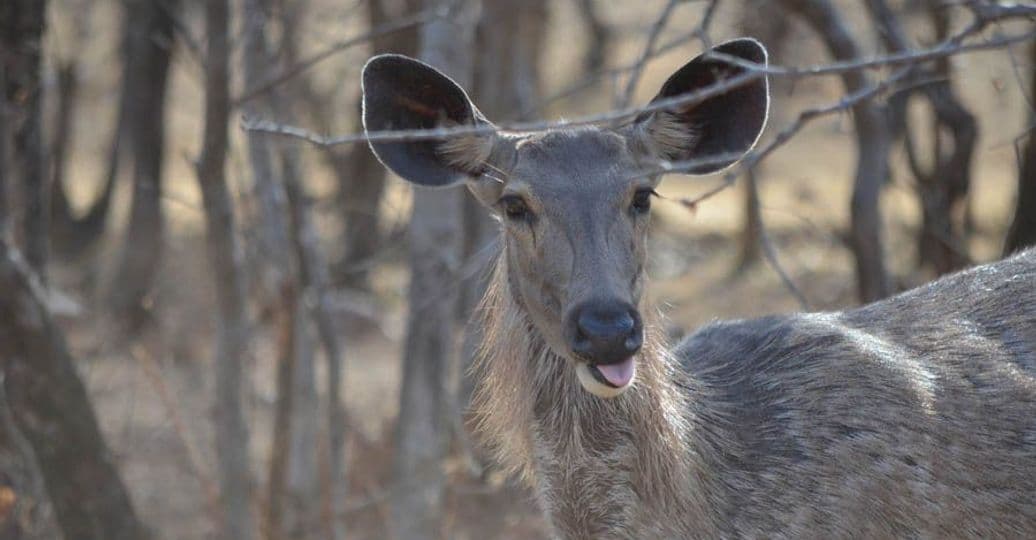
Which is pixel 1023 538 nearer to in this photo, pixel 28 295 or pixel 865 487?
pixel 865 487

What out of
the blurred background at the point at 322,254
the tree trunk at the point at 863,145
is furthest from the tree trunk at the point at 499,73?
the tree trunk at the point at 863,145

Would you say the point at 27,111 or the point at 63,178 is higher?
the point at 27,111

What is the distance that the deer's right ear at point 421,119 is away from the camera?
16.4ft

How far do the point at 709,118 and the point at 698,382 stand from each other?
965 mm

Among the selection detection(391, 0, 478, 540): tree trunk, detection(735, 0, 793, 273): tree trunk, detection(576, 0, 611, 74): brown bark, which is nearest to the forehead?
detection(391, 0, 478, 540): tree trunk

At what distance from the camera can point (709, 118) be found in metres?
5.20

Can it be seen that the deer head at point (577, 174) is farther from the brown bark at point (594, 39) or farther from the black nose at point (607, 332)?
the brown bark at point (594, 39)

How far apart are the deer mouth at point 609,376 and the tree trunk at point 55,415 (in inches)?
133

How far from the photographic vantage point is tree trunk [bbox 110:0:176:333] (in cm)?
1357

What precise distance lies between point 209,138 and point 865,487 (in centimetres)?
401

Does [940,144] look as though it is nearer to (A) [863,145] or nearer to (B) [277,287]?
(A) [863,145]

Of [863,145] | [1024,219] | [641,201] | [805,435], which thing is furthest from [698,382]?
[1024,219]

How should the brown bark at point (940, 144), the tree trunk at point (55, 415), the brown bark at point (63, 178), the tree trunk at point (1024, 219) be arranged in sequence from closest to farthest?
the tree trunk at point (55, 415) < the brown bark at point (940, 144) < the tree trunk at point (1024, 219) < the brown bark at point (63, 178)

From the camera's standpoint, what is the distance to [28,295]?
6.62m
